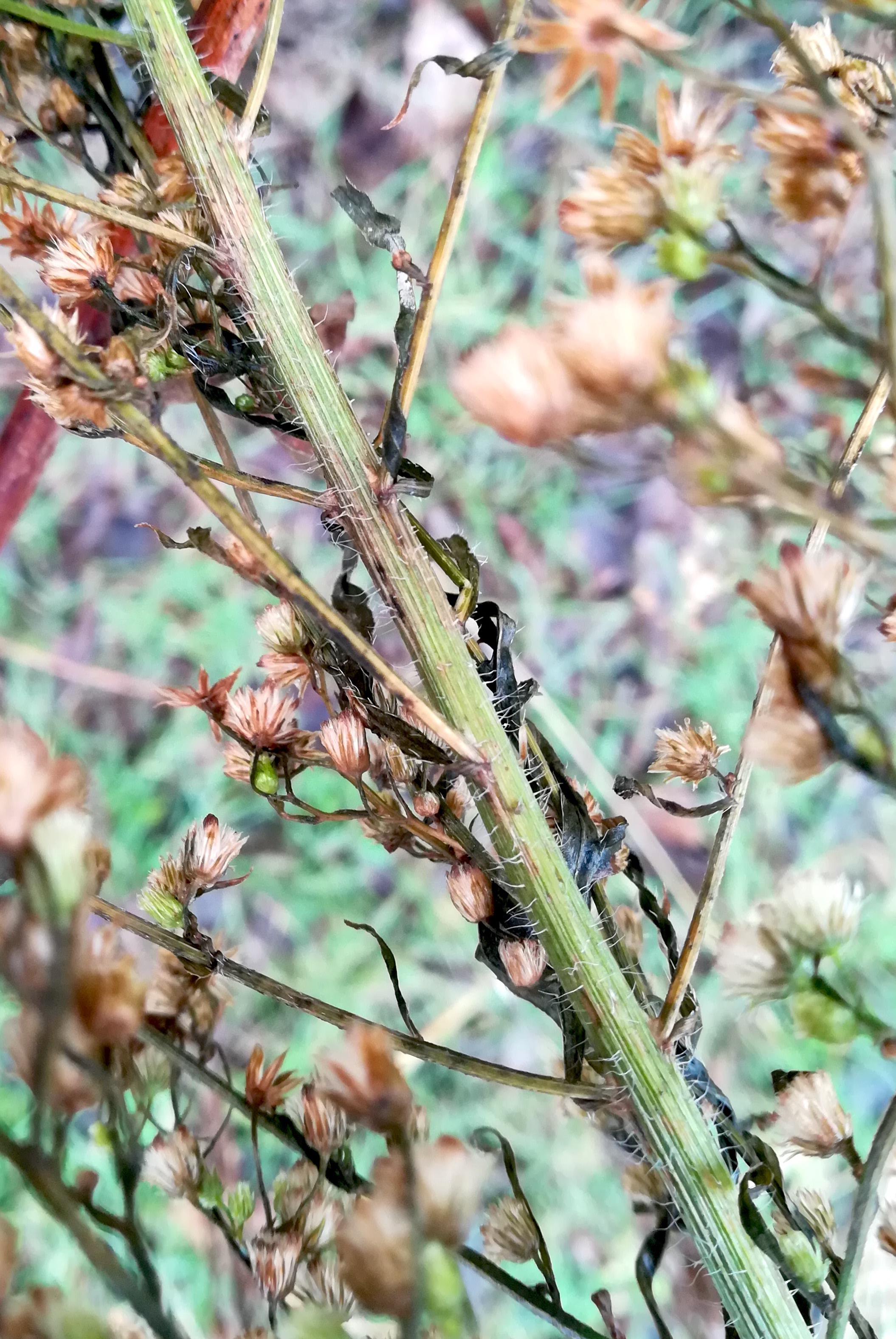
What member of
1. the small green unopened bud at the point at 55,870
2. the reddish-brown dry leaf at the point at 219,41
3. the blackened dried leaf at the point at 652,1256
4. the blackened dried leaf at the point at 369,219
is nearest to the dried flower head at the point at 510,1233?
the blackened dried leaf at the point at 652,1256

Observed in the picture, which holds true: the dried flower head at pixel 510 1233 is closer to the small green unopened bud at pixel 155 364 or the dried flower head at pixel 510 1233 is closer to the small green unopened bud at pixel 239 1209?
the small green unopened bud at pixel 239 1209

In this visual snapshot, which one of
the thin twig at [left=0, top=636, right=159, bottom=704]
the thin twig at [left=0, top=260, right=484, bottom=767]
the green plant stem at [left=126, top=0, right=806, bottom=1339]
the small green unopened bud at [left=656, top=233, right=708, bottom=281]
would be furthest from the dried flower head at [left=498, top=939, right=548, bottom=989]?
the thin twig at [left=0, top=636, right=159, bottom=704]

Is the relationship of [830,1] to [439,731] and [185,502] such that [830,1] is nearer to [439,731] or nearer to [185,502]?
[439,731]

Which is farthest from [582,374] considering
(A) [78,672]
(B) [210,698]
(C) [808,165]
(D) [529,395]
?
(A) [78,672]

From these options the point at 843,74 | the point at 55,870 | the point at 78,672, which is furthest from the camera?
the point at 78,672

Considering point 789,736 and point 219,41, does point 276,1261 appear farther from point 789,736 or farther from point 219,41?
point 219,41

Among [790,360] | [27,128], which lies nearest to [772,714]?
[27,128]
